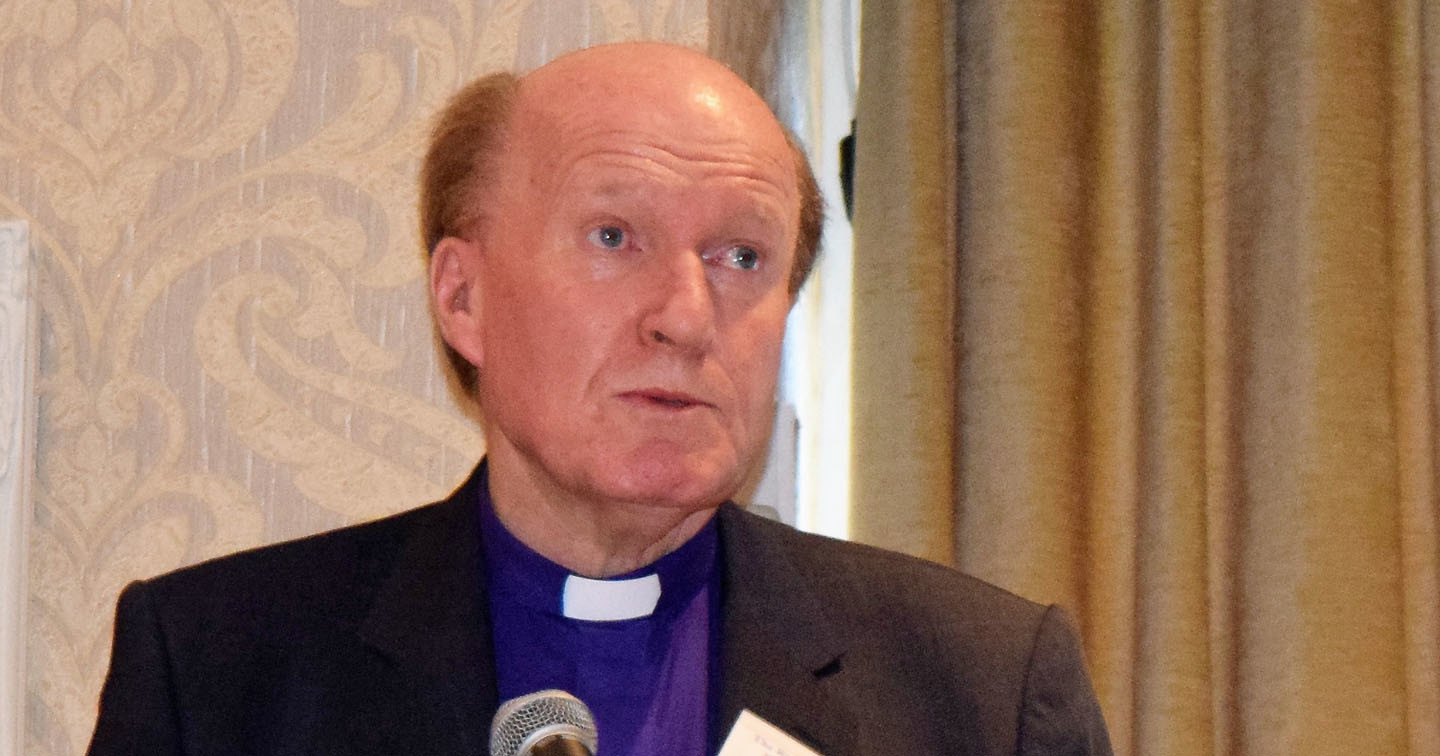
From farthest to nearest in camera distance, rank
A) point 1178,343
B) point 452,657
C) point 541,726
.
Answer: point 1178,343 → point 452,657 → point 541,726

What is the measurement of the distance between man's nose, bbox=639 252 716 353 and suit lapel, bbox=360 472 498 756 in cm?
35

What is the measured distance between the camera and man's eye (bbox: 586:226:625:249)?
1.52 m

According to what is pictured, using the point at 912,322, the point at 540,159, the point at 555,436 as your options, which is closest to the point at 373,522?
the point at 555,436

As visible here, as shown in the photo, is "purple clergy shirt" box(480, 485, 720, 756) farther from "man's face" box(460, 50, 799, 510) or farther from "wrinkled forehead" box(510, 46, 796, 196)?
"wrinkled forehead" box(510, 46, 796, 196)

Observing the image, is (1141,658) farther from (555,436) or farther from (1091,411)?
(555,436)

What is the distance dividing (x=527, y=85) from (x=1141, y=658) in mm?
1243

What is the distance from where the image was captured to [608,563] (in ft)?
5.37

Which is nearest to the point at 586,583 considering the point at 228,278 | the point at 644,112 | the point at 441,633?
the point at 441,633

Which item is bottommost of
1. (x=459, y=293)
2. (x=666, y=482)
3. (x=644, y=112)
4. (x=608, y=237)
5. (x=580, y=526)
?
(x=580, y=526)

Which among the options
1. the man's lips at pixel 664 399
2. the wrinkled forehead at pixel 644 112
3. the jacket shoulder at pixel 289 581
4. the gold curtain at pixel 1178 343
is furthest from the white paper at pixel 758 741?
the gold curtain at pixel 1178 343

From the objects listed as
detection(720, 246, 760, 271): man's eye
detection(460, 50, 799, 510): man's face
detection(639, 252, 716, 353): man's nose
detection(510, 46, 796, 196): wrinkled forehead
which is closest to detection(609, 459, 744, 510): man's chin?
detection(460, 50, 799, 510): man's face

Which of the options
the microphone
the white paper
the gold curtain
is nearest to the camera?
the microphone

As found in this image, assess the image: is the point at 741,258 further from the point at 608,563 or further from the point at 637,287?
the point at 608,563

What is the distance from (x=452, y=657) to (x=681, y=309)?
0.42 metres
